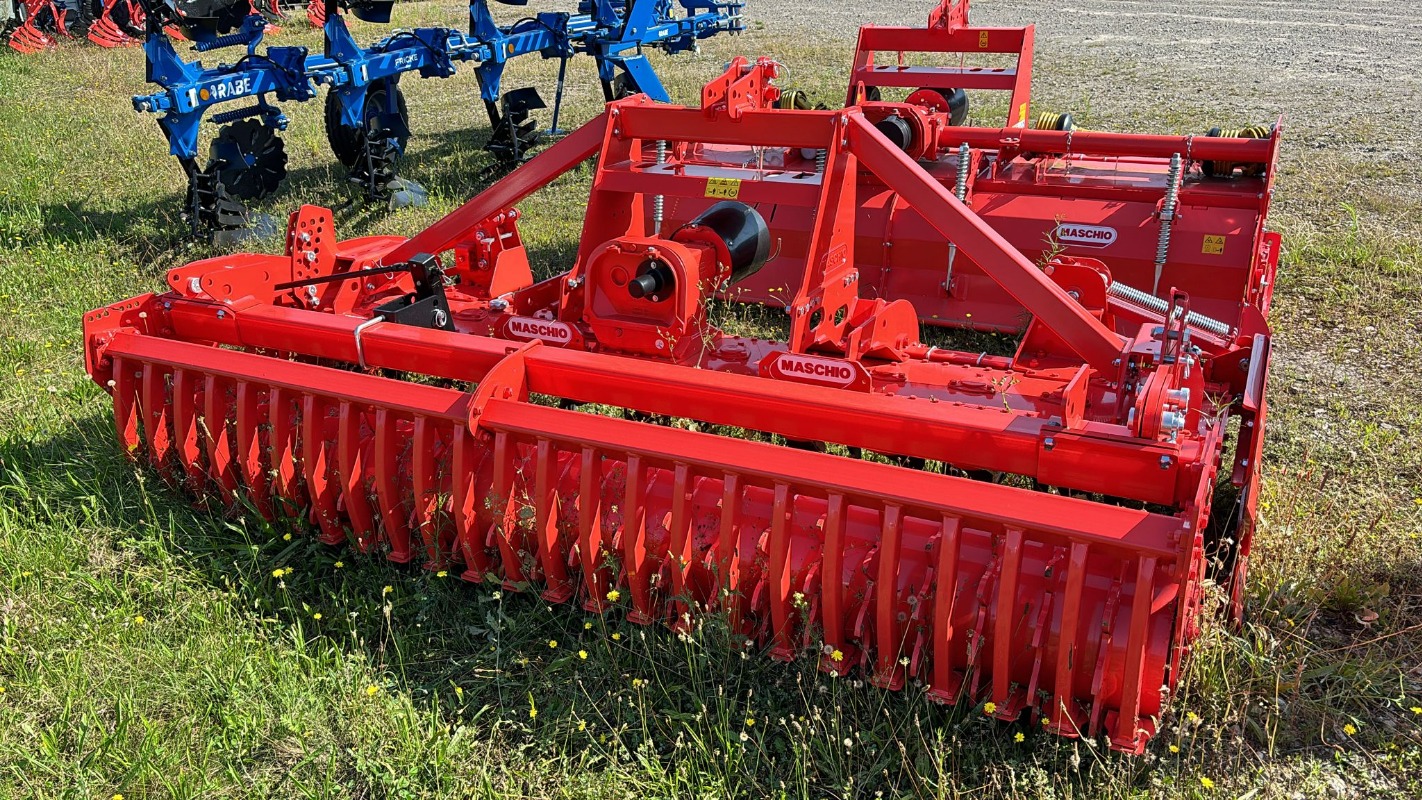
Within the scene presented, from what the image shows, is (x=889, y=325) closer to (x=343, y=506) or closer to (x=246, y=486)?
(x=343, y=506)

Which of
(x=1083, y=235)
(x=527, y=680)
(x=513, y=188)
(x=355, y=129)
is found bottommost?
(x=527, y=680)

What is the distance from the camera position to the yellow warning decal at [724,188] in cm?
450

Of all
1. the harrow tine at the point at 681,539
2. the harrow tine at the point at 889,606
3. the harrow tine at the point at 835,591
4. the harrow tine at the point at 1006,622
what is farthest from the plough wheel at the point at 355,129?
the harrow tine at the point at 1006,622

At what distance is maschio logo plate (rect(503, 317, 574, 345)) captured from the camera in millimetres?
4465

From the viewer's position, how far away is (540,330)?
15.0ft

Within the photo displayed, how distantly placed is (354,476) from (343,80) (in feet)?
20.4

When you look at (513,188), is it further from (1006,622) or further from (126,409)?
(1006,622)

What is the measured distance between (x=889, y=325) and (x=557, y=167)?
1.62m

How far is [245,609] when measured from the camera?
3.81m

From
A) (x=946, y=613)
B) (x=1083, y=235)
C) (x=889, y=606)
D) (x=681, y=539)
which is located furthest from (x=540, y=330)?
(x=1083, y=235)

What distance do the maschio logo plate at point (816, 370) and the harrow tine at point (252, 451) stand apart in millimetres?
1964

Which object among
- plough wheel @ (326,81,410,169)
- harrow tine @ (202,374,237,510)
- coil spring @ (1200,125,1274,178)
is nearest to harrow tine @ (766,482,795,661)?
harrow tine @ (202,374,237,510)

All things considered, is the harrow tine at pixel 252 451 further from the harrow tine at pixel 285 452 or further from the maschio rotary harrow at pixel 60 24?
the maschio rotary harrow at pixel 60 24

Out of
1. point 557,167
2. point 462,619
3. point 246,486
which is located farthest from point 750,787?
point 557,167
